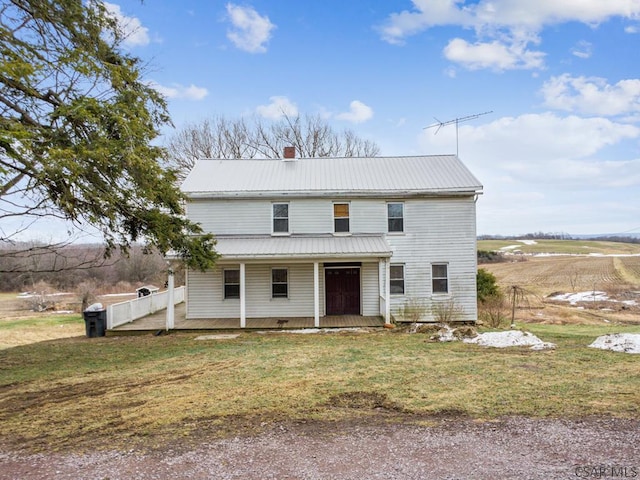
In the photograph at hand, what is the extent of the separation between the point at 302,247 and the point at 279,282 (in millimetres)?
2144

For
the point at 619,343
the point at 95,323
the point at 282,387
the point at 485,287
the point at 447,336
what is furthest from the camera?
the point at 485,287

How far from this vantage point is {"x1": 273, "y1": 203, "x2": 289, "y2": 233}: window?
16.4 m

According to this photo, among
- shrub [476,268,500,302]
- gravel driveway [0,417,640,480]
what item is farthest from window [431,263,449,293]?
gravel driveway [0,417,640,480]

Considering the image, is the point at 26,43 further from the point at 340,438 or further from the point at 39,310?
the point at 39,310

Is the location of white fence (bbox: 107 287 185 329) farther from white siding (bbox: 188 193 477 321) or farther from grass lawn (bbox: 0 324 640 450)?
grass lawn (bbox: 0 324 640 450)

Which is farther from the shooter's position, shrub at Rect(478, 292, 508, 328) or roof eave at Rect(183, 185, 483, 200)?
shrub at Rect(478, 292, 508, 328)

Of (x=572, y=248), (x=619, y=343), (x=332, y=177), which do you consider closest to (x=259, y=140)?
(x=332, y=177)

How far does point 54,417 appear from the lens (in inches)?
235

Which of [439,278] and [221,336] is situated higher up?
[439,278]

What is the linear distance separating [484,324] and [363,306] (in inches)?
185

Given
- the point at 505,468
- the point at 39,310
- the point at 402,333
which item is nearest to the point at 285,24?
the point at 402,333

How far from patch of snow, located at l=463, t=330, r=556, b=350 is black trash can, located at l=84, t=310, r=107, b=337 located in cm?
1185

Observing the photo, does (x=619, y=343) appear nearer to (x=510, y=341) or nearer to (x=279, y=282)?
(x=510, y=341)

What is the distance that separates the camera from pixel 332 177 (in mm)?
17422
